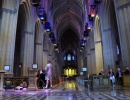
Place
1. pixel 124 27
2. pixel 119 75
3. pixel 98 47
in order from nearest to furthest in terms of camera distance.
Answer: pixel 124 27
pixel 119 75
pixel 98 47

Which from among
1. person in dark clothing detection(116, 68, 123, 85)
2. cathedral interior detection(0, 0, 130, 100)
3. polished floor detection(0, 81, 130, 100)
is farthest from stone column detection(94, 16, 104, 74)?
polished floor detection(0, 81, 130, 100)

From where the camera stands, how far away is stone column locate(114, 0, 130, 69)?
522 inches

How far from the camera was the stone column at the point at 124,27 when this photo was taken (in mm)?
13266

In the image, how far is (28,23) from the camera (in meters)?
20.7

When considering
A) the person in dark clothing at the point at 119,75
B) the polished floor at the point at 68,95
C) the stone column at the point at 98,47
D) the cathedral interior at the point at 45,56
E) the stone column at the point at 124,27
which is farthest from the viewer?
the stone column at the point at 98,47

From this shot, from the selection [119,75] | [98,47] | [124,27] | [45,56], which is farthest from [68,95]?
[45,56]

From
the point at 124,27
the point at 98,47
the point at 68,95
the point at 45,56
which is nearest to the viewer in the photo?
the point at 68,95

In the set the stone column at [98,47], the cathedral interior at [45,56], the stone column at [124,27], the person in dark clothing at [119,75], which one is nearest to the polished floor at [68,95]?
the cathedral interior at [45,56]

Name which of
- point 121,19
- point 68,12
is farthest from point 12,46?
point 68,12

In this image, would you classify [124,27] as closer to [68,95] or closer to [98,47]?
[68,95]

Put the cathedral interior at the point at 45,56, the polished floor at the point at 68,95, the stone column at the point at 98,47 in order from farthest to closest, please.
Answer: the stone column at the point at 98,47 → the cathedral interior at the point at 45,56 → the polished floor at the point at 68,95

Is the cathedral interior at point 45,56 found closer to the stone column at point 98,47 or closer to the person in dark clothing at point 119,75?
the stone column at point 98,47

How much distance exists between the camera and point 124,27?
1358 centimetres

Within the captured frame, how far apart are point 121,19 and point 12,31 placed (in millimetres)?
10661
